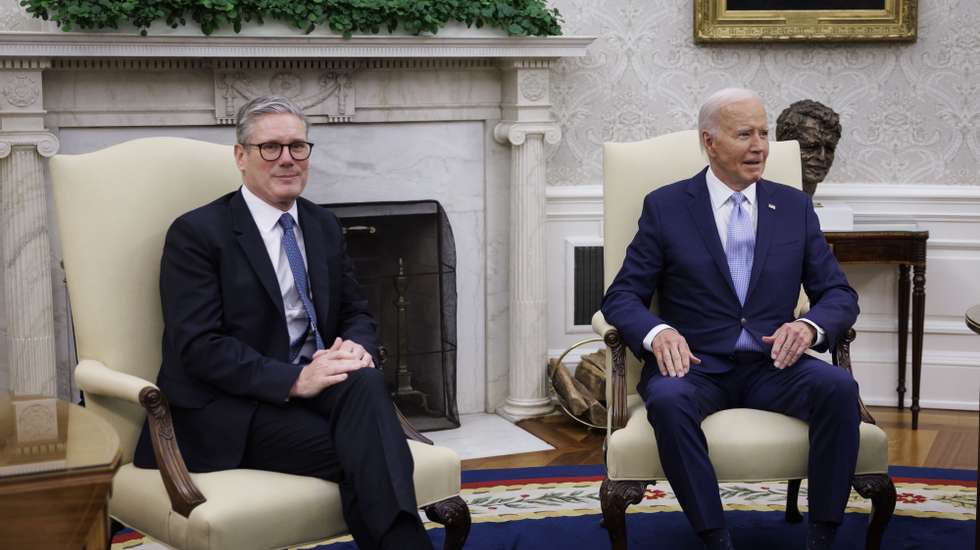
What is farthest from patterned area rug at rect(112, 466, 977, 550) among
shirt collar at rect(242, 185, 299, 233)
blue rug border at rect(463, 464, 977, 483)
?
shirt collar at rect(242, 185, 299, 233)

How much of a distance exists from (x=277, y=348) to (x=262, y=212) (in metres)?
0.35

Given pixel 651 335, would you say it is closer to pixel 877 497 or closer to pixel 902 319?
pixel 877 497

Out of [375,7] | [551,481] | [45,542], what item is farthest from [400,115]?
[45,542]

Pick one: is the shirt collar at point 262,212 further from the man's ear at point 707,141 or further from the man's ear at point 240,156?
the man's ear at point 707,141

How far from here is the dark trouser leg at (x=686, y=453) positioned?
307cm

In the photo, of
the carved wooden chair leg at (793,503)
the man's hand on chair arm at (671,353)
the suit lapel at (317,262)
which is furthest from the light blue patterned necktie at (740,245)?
the suit lapel at (317,262)

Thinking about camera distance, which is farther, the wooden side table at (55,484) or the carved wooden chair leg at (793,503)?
the carved wooden chair leg at (793,503)

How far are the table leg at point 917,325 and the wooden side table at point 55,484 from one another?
3.67 m

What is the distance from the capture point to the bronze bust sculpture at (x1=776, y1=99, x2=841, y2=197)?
5.05 m

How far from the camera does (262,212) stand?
10.3ft

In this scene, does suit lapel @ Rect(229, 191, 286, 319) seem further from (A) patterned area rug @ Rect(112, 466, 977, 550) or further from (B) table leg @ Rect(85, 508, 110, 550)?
(A) patterned area rug @ Rect(112, 466, 977, 550)

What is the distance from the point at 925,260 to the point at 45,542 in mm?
3956

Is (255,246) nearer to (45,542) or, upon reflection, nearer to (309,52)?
(45,542)

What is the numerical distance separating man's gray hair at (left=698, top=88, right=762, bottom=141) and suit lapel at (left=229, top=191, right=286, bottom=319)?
1.27 meters
